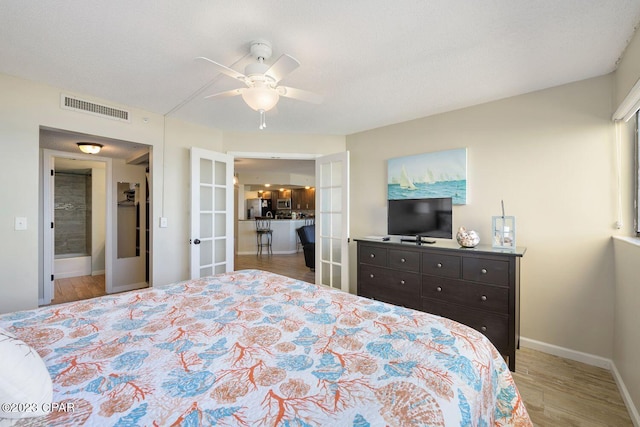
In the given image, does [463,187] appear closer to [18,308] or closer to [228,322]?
[228,322]

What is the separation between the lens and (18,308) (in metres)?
2.39

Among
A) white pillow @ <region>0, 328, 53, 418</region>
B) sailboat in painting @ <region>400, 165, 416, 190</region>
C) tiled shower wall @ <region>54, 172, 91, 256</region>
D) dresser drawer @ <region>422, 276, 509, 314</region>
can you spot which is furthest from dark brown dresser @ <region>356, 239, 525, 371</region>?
tiled shower wall @ <region>54, 172, 91, 256</region>

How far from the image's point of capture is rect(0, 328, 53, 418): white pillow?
690 mm

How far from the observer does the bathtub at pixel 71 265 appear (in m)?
5.07

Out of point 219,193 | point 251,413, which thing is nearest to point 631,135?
point 251,413

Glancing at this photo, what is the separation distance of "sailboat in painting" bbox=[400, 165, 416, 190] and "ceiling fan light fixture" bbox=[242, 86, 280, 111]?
1.98m

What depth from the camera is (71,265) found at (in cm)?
519

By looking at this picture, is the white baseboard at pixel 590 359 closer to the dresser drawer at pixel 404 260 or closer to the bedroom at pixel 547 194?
the bedroom at pixel 547 194

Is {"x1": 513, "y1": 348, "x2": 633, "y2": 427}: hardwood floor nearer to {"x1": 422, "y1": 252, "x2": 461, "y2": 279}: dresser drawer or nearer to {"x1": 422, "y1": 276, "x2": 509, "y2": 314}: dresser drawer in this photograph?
{"x1": 422, "y1": 276, "x2": 509, "y2": 314}: dresser drawer

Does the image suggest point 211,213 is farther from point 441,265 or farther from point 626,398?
point 626,398

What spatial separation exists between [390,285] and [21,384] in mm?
2722

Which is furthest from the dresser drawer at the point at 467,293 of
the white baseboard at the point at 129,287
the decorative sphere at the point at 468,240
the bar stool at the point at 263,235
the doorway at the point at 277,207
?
the bar stool at the point at 263,235

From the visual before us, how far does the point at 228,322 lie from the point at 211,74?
6.34 ft

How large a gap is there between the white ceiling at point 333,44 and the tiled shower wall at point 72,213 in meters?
3.95
